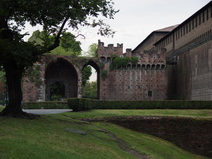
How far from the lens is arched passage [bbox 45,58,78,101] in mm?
50281

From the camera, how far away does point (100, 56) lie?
49938mm

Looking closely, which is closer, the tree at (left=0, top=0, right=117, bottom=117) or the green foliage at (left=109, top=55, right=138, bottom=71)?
the tree at (left=0, top=0, right=117, bottom=117)

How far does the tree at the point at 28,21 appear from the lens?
16.2 meters

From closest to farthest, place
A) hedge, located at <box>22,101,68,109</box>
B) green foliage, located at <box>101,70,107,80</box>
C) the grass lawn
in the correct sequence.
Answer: the grass lawn → hedge, located at <box>22,101,68,109</box> → green foliage, located at <box>101,70,107,80</box>

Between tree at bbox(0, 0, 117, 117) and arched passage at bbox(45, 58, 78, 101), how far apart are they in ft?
101

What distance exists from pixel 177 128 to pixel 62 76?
3150 cm

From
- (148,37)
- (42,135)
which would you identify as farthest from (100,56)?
(42,135)

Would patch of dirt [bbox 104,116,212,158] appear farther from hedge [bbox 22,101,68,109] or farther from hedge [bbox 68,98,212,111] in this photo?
hedge [bbox 22,101,68,109]

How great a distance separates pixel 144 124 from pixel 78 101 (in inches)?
239

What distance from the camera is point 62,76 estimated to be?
168 ft

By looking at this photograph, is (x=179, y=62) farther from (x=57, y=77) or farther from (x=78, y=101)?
(x=78, y=101)

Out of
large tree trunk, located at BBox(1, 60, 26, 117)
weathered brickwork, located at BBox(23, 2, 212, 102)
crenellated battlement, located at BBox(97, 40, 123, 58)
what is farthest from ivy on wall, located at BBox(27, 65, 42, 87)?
large tree trunk, located at BBox(1, 60, 26, 117)

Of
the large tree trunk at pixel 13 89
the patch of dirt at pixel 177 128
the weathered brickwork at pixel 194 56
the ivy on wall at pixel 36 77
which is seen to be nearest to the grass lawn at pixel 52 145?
the large tree trunk at pixel 13 89

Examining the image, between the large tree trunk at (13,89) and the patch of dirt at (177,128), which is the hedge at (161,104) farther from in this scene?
the large tree trunk at (13,89)
